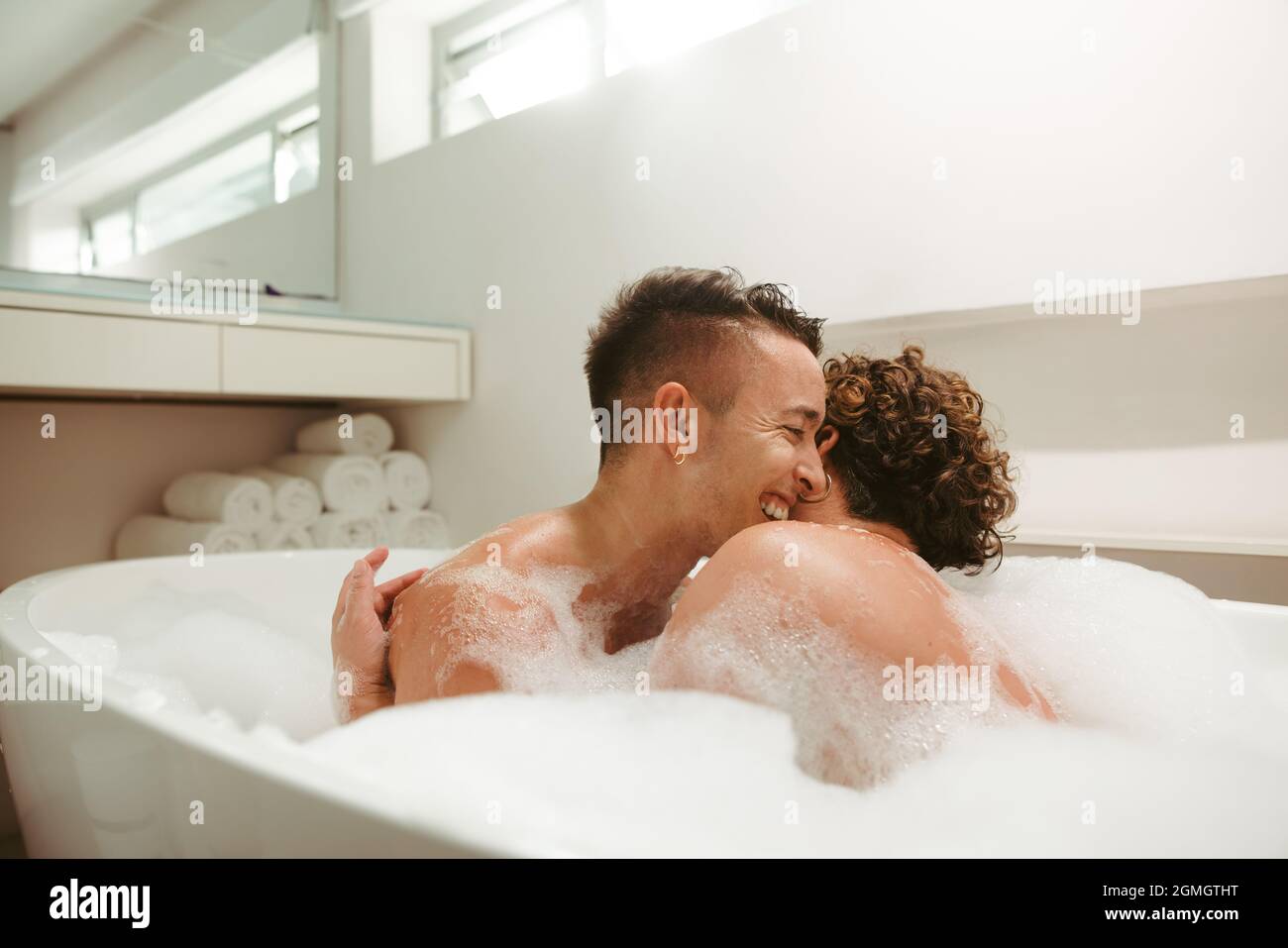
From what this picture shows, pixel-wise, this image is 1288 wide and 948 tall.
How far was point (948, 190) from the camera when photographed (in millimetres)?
1648

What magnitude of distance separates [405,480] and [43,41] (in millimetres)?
1378

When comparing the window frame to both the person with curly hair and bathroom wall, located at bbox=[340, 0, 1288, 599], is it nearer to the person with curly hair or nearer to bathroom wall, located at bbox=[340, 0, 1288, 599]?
bathroom wall, located at bbox=[340, 0, 1288, 599]

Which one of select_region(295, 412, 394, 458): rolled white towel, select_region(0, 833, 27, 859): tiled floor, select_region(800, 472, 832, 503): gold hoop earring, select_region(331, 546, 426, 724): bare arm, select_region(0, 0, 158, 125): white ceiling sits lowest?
select_region(0, 833, 27, 859): tiled floor

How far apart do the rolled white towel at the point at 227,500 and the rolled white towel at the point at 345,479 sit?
0.46ft

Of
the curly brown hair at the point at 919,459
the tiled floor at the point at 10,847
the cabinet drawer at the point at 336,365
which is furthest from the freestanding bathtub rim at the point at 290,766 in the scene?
the cabinet drawer at the point at 336,365

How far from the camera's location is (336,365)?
2381 mm

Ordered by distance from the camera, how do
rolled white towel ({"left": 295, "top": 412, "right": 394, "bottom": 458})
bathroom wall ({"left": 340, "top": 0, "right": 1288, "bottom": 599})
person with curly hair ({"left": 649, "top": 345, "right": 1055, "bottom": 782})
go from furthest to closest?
rolled white towel ({"left": 295, "top": 412, "right": 394, "bottom": 458}), bathroom wall ({"left": 340, "top": 0, "right": 1288, "bottom": 599}), person with curly hair ({"left": 649, "top": 345, "right": 1055, "bottom": 782})

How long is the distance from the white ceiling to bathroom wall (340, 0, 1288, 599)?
1.17m

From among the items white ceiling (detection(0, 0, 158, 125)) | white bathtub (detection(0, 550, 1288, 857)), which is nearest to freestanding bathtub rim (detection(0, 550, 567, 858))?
white bathtub (detection(0, 550, 1288, 857))

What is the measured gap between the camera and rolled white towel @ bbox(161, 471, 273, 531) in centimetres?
233

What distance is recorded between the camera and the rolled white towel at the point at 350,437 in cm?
259

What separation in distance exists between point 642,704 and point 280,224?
97.4 inches

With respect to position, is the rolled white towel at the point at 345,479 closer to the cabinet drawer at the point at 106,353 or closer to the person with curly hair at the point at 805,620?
→ the cabinet drawer at the point at 106,353
